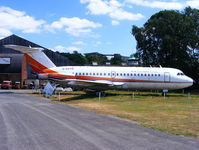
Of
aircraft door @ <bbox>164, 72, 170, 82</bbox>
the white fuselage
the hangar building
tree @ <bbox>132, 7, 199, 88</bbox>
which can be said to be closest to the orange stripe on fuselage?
the white fuselage

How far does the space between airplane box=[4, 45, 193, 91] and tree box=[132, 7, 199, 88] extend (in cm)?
1430

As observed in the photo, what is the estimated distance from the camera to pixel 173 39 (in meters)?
44.9

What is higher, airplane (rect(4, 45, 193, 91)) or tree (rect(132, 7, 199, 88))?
tree (rect(132, 7, 199, 88))

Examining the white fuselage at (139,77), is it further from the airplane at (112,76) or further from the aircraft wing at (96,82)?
the aircraft wing at (96,82)

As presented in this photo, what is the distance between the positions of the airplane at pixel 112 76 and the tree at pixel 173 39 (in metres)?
14.3

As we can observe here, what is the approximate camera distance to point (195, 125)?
12023mm

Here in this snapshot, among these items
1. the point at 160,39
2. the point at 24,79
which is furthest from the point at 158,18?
the point at 24,79

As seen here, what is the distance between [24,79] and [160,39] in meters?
34.2

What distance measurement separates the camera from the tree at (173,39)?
45188 millimetres

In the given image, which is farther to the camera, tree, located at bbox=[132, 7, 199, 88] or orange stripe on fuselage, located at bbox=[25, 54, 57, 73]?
tree, located at bbox=[132, 7, 199, 88]

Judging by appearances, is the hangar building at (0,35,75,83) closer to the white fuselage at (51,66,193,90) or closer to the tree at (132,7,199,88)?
the tree at (132,7,199,88)

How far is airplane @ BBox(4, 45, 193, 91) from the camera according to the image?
31595 millimetres

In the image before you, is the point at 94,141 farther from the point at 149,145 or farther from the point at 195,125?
the point at 195,125

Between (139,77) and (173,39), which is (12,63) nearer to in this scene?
(173,39)
